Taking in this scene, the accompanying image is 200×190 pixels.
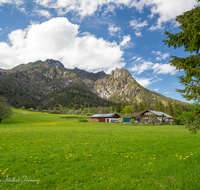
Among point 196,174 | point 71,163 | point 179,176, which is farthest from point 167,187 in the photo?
point 71,163

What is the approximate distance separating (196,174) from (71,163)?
787 cm

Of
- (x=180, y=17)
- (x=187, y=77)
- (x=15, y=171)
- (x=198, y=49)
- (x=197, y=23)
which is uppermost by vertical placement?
(x=180, y=17)

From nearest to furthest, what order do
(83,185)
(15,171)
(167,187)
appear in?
(167,187) < (83,185) < (15,171)

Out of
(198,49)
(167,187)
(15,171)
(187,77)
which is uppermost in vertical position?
(198,49)

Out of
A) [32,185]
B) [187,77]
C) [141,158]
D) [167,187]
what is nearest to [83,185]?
[32,185]

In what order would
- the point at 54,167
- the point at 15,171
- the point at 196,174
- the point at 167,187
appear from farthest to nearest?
the point at 54,167, the point at 15,171, the point at 196,174, the point at 167,187

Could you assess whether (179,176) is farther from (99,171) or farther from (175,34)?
(175,34)

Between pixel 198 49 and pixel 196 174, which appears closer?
pixel 196 174

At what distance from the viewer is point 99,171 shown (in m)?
7.64

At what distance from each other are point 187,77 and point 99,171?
9098 millimetres

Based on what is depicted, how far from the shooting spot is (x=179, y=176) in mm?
6438

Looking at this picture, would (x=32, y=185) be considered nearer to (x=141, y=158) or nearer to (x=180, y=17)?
(x=141, y=158)

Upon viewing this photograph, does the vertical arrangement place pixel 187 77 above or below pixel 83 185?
above

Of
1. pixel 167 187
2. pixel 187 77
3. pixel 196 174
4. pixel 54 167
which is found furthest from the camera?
pixel 187 77
